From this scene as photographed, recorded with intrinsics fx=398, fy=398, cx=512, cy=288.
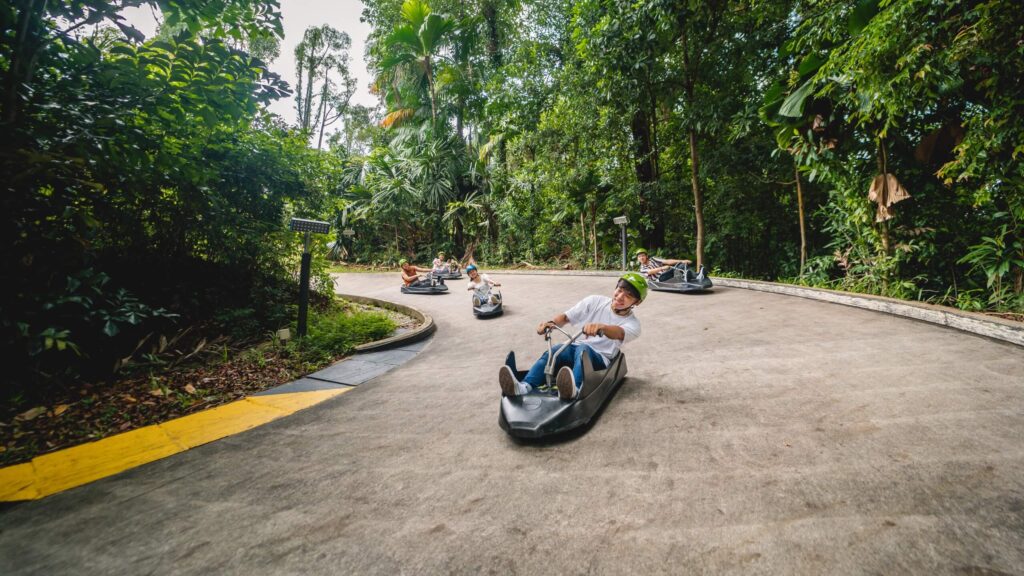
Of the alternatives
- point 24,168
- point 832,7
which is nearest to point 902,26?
point 832,7

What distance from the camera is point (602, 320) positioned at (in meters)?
3.53

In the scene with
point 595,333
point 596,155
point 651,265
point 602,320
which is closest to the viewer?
point 595,333

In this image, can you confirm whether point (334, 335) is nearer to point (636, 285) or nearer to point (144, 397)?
point (144, 397)

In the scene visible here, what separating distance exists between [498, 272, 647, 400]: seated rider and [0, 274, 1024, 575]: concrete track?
1.28ft

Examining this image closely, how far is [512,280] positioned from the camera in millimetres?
12578

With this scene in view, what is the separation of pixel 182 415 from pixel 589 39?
10.6 m

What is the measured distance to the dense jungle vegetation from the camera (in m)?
3.16

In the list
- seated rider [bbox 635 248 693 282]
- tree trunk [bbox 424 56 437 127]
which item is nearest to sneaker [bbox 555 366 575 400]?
seated rider [bbox 635 248 693 282]

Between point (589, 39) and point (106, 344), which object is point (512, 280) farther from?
point (106, 344)

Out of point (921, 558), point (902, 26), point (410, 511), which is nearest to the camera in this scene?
point (921, 558)

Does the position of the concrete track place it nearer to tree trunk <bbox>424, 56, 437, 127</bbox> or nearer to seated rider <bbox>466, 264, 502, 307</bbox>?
seated rider <bbox>466, 264, 502, 307</bbox>

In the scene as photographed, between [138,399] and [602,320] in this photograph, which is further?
[138,399]

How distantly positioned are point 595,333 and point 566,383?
0.62 metres

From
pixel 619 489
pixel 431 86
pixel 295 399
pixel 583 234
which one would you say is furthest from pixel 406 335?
pixel 431 86
